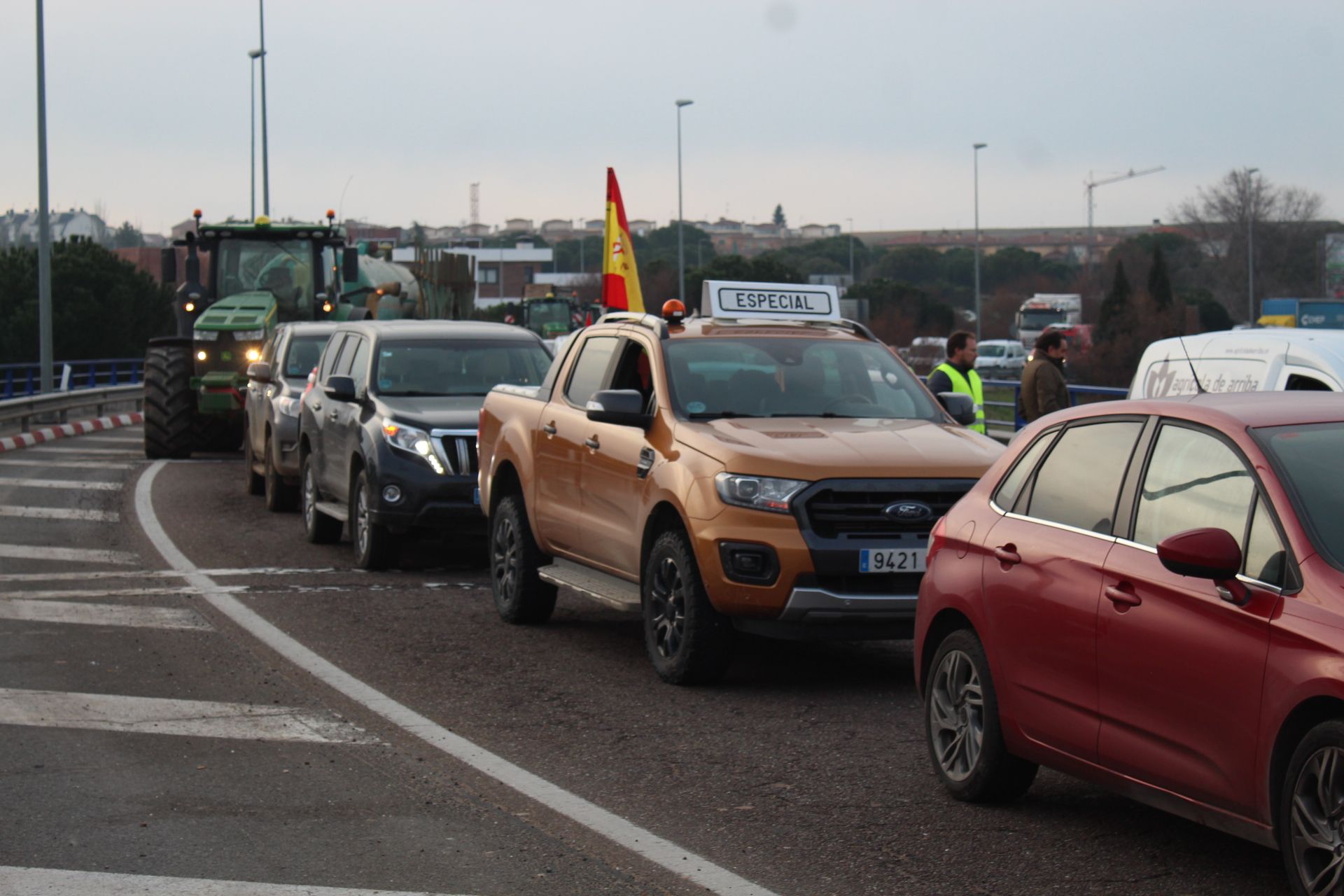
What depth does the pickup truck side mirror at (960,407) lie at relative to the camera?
32.4 ft

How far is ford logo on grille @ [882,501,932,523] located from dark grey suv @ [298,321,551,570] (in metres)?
5.22

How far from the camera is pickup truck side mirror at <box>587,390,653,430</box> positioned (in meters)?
9.07

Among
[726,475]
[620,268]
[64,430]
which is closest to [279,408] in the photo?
[620,268]

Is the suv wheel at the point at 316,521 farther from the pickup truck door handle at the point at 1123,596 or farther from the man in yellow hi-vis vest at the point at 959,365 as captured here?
the pickup truck door handle at the point at 1123,596

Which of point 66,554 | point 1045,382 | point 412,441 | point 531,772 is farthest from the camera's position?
point 1045,382

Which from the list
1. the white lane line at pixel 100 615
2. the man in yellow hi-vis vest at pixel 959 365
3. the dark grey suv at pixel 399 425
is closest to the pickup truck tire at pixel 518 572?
the white lane line at pixel 100 615

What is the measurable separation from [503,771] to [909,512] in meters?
2.50

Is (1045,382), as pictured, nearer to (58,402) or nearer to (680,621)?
(680,621)

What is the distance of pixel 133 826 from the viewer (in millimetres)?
5996

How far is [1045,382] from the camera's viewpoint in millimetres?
14430

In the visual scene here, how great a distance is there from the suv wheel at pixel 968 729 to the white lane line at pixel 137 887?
204 cm

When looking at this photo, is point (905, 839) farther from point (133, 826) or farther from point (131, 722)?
point (131, 722)

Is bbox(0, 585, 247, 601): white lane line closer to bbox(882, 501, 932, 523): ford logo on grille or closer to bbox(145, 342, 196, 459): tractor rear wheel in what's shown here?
bbox(882, 501, 932, 523): ford logo on grille

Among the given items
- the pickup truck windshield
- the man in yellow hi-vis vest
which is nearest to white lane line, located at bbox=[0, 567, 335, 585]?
the pickup truck windshield
